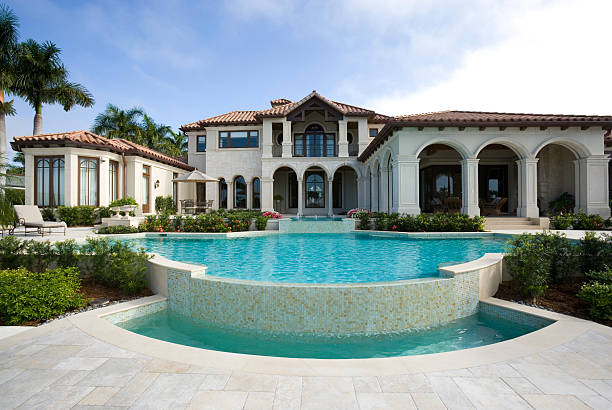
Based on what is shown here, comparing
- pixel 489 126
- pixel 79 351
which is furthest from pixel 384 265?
pixel 489 126

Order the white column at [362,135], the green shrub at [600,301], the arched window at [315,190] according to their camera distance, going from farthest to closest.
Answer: the arched window at [315,190] → the white column at [362,135] → the green shrub at [600,301]

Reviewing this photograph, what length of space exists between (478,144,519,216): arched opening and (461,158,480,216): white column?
4958 mm

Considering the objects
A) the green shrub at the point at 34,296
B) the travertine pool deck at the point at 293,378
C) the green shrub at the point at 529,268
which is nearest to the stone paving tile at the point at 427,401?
Answer: the travertine pool deck at the point at 293,378

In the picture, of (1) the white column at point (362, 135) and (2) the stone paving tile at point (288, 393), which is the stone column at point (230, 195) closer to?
(1) the white column at point (362, 135)

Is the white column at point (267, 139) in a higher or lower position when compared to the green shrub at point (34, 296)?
higher

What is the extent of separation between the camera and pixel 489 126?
13945 millimetres

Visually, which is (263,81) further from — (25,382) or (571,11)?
(25,382)

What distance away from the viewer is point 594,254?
544cm

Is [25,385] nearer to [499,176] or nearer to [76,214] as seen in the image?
[76,214]

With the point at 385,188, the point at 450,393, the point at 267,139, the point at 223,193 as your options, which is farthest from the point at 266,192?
the point at 450,393

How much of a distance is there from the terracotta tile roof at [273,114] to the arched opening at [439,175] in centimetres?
510

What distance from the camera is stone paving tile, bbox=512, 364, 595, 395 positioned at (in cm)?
226

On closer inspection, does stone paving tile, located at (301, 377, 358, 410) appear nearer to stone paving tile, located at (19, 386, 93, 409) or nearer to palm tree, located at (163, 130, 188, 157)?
stone paving tile, located at (19, 386, 93, 409)

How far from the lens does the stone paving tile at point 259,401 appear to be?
79.7 inches
